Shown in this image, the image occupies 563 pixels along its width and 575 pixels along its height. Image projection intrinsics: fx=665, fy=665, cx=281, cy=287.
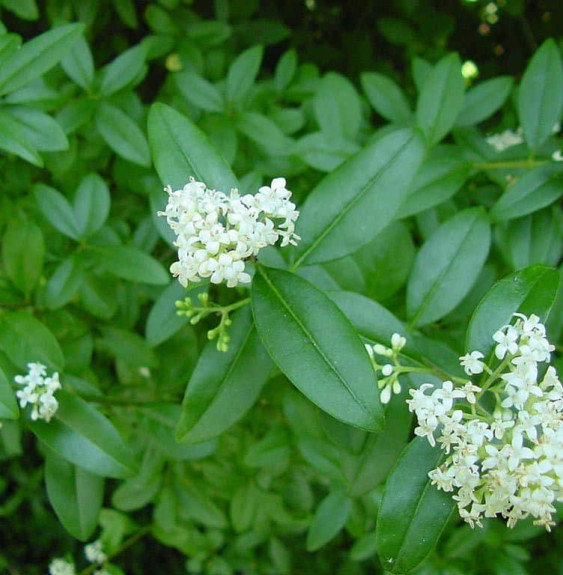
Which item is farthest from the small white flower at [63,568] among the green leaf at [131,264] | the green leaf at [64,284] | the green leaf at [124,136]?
the green leaf at [124,136]

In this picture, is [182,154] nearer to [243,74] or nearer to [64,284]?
[64,284]

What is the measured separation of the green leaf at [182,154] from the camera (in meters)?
1.63

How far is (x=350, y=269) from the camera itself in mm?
2047

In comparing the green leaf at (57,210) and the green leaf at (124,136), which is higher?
the green leaf at (124,136)


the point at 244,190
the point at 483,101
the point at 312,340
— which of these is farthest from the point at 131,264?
the point at 483,101

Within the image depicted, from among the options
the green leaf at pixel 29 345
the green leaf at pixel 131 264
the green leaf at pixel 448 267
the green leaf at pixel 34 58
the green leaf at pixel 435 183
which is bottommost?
the green leaf at pixel 29 345

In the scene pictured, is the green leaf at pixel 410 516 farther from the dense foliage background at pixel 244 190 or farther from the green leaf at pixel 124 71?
the green leaf at pixel 124 71

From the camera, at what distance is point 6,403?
1.59m

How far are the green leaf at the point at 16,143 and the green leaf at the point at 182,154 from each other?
406 mm

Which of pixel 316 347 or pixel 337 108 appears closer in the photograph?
pixel 316 347

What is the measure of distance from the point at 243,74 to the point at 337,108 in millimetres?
418

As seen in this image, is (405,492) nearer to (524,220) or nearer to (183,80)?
(524,220)

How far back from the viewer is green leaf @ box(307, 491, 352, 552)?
2646 mm

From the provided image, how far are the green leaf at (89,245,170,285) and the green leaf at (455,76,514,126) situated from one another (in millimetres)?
1389
